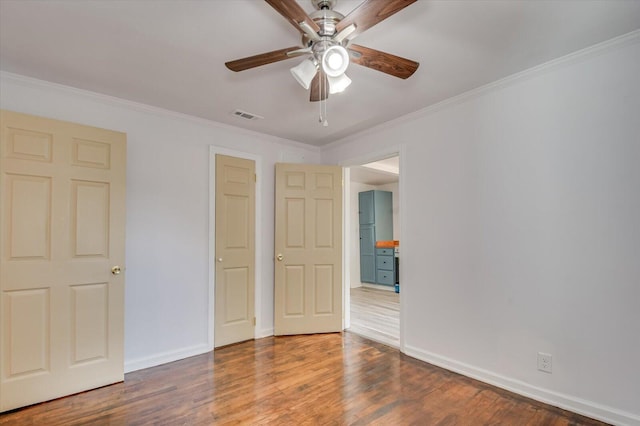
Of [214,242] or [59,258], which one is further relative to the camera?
[214,242]

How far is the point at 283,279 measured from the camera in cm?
389

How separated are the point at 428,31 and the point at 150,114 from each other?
258 centimetres

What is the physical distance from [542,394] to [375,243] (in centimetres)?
486

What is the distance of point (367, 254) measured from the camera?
7.25m

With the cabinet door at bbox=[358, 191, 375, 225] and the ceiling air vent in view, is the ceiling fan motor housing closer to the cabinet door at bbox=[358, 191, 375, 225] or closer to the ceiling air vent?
the ceiling air vent

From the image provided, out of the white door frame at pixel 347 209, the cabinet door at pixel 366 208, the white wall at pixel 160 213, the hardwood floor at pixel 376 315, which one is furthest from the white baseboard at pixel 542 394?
the cabinet door at pixel 366 208

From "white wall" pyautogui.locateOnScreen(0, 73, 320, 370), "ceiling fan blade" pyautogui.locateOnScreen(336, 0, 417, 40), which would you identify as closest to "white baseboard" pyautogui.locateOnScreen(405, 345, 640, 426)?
"white wall" pyautogui.locateOnScreen(0, 73, 320, 370)

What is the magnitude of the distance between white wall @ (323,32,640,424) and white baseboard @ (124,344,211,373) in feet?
7.07

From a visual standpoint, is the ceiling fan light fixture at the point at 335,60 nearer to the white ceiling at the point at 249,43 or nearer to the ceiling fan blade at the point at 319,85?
the white ceiling at the point at 249,43

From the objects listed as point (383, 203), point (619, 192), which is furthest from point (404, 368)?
point (383, 203)

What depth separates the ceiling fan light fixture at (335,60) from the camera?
154 centimetres

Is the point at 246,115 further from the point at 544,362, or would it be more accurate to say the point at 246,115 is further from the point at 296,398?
the point at 544,362

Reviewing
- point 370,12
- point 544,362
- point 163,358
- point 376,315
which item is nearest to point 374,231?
point 376,315

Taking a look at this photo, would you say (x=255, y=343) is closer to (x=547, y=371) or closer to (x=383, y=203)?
(x=547, y=371)
